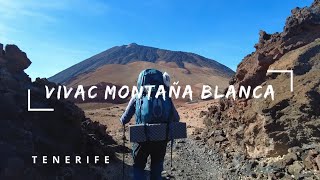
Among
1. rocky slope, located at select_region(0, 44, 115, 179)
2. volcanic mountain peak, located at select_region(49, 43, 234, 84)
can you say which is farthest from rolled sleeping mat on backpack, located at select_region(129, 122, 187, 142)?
volcanic mountain peak, located at select_region(49, 43, 234, 84)

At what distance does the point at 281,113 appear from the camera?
12.6 meters

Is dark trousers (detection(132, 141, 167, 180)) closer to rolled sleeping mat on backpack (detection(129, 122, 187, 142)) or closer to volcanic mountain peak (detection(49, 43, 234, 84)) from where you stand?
rolled sleeping mat on backpack (detection(129, 122, 187, 142))

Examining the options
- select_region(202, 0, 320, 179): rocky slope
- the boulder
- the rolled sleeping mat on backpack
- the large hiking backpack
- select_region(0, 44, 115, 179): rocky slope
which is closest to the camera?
the rolled sleeping mat on backpack

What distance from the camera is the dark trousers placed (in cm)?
633

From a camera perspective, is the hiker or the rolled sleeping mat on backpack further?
the hiker

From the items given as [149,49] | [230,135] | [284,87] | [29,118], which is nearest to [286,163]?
[284,87]

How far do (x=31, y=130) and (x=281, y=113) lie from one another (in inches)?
252

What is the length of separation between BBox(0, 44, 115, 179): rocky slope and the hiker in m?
3.72

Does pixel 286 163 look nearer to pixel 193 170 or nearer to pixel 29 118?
pixel 193 170

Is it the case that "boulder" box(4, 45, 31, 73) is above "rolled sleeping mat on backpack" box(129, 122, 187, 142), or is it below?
above

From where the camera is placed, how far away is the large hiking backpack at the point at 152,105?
20.5ft

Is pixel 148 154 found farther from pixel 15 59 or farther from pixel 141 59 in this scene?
pixel 141 59

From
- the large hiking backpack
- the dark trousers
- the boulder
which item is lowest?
the dark trousers

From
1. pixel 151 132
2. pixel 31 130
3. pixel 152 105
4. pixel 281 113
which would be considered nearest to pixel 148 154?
Answer: pixel 151 132
